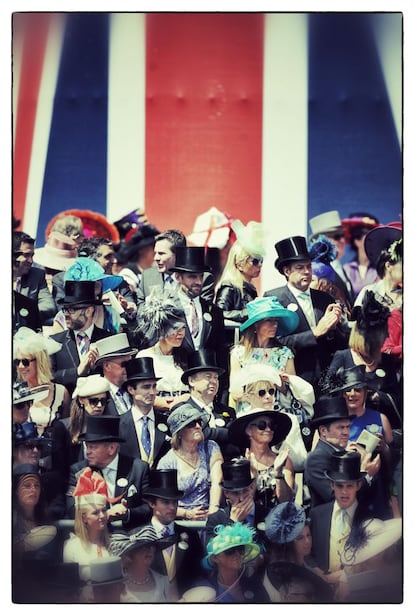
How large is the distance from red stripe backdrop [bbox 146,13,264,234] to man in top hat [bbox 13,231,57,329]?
78 centimetres

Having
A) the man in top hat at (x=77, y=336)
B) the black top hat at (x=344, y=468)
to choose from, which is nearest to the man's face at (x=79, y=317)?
the man in top hat at (x=77, y=336)

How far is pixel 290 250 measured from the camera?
7.59 metres

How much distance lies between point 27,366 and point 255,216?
1544mm

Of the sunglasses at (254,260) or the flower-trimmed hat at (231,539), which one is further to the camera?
the sunglasses at (254,260)

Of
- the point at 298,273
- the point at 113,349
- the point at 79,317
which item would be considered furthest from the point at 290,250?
the point at 79,317

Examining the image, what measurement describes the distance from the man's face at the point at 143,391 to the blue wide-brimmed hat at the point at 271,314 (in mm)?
597

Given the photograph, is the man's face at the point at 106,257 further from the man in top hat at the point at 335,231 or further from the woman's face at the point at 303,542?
the woman's face at the point at 303,542

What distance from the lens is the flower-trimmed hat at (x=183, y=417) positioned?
24.5 feet

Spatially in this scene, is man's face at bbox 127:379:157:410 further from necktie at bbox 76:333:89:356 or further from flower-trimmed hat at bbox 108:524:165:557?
flower-trimmed hat at bbox 108:524:165:557

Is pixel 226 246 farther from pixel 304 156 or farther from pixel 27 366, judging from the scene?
pixel 27 366

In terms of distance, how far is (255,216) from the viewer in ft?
25.0

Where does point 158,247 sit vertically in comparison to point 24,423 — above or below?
above

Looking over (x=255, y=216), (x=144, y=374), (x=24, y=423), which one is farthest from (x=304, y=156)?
(x=24, y=423)

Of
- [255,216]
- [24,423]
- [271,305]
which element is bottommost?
[24,423]
